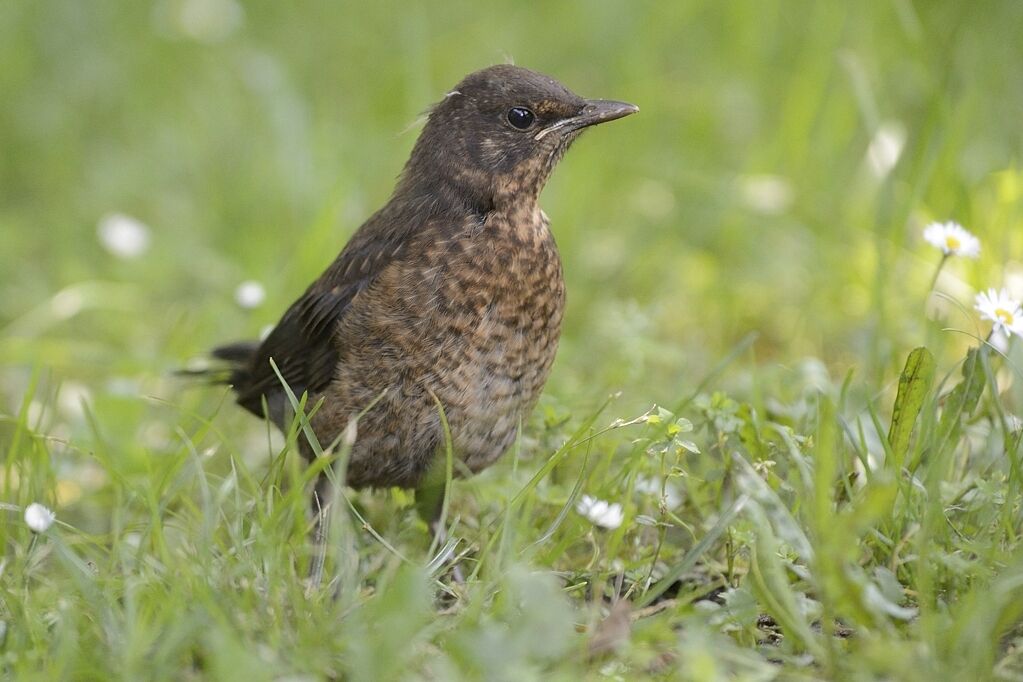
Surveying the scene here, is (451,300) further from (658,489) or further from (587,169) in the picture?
(587,169)

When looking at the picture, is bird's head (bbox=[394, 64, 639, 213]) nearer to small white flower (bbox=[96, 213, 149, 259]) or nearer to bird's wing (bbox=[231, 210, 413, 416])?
bird's wing (bbox=[231, 210, 413, 416])

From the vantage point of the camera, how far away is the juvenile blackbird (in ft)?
11.4

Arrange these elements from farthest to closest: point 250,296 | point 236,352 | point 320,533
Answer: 1. point 250,296
2. point 236,352
3. point 320,533

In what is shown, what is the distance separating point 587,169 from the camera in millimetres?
6273

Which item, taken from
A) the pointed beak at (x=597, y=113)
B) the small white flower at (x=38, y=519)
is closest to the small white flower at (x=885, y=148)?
the pointed beak at (x=597, y=113)

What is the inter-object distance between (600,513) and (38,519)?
56.7 inches

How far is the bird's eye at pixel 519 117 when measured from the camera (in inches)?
148

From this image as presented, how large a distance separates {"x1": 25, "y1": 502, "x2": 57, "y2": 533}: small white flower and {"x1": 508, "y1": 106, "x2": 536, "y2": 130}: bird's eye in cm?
176

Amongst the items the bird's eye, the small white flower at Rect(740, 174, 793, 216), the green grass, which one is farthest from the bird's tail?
the small white flower at Rect(740, 174, 793, 216)

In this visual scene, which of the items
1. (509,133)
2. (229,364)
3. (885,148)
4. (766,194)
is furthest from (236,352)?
(885,148)

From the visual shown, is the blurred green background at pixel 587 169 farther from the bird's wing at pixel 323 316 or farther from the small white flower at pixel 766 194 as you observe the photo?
the bird's wing at pixel 323 316

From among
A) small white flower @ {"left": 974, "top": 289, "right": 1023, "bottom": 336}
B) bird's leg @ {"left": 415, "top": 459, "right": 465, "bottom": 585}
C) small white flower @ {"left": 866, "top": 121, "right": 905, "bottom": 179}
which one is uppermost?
small white flower @ {"left": 866, "top": 121, "right": 905, "bottom": 179}

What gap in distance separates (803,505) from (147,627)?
1513mm

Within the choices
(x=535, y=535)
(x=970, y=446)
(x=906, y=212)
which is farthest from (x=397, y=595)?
(x=906, y=212)
